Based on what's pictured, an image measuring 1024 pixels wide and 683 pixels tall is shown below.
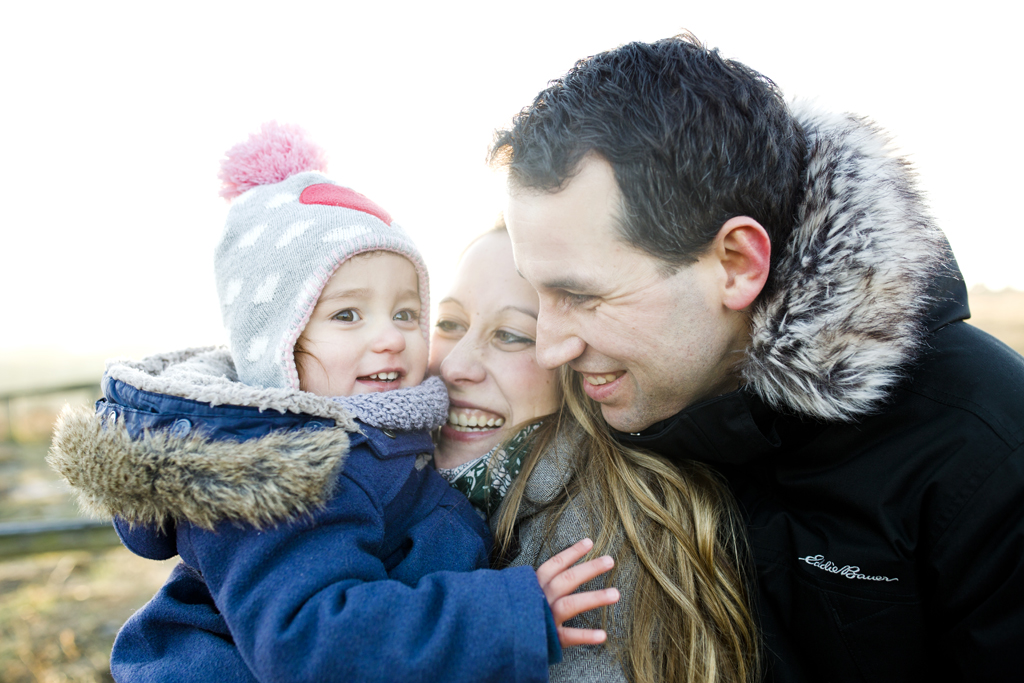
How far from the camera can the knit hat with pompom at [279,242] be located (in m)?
1.98

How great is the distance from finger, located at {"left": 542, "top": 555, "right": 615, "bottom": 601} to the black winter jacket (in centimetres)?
49

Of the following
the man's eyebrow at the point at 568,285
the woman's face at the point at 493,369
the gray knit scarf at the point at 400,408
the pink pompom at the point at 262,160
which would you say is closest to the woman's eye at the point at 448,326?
the woman's face at the point at 493,369

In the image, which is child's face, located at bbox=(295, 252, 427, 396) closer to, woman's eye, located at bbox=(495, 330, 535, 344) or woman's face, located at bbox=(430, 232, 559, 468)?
woman's face, located at bbox=(430, 232, 559, 468)

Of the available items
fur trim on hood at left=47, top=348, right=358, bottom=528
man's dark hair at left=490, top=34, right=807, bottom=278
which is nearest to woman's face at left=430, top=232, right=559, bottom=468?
man's dark hair at left=490, top=34, right=807, bottom=278

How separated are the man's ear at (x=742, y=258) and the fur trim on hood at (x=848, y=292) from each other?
0.18 ft

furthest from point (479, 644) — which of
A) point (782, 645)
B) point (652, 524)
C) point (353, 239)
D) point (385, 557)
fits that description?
point (353, 239)

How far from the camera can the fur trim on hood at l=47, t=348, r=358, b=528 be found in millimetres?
1473

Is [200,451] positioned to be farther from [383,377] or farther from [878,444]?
[878,444]

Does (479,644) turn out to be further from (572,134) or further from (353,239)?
(572,134)

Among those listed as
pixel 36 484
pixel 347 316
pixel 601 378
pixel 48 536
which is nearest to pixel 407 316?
pixel 347 316

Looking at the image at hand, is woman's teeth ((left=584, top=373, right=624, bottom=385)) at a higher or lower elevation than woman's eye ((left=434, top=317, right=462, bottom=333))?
lower

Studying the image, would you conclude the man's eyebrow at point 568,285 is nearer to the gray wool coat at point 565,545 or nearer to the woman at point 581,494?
the woman at point 581,494

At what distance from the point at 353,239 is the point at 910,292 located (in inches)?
67.7

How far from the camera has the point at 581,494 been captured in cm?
204
